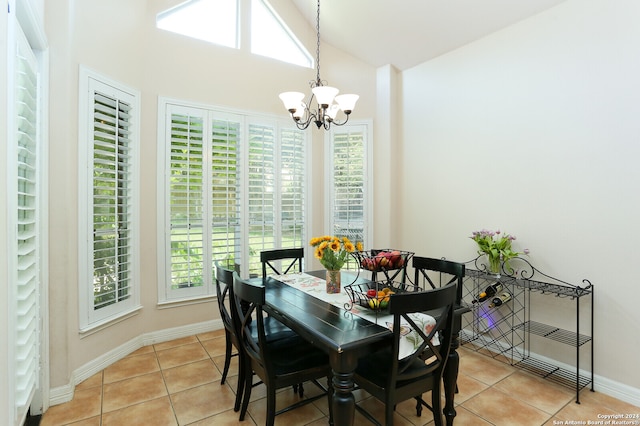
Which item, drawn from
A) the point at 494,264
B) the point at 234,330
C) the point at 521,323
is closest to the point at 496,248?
the point at 494,264

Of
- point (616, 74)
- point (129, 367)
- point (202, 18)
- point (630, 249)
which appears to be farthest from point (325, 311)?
point (202, 18)

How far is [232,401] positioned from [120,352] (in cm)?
140

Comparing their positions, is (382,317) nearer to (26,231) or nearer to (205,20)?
(26,231)

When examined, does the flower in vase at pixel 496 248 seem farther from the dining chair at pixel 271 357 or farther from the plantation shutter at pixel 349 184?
the dining chair at pixel 271 357

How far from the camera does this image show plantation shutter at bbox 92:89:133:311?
9.50 feet

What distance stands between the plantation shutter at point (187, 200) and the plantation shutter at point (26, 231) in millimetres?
1419

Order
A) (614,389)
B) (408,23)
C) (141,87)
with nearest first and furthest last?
(614,389) < (141,87) < (408,23)

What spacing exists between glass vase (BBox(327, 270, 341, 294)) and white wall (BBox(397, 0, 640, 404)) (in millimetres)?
1750

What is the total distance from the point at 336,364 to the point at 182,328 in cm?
260

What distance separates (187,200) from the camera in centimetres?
362

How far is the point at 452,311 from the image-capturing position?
1867 mm

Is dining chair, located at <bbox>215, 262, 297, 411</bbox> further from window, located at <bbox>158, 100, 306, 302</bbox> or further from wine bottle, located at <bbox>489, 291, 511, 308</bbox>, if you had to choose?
wine bottle, located at <bbox>489, 291, 511, 308</bbox>

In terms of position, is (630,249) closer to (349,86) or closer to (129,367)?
(349,86)

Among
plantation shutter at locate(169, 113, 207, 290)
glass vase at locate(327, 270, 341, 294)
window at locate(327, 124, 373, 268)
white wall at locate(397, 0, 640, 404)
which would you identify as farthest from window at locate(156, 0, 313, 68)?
glass vase at locate(327, 270, 341, 294)
